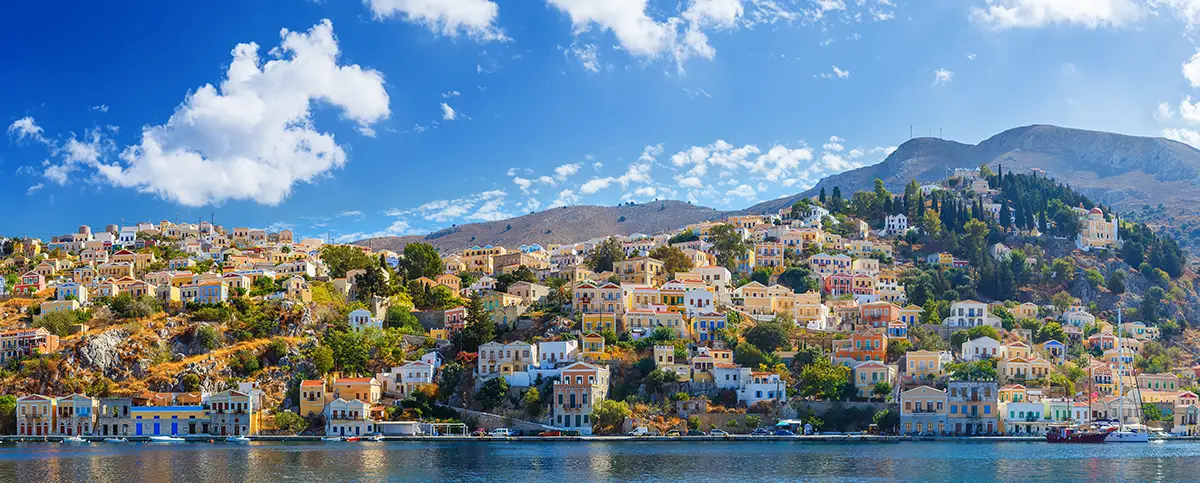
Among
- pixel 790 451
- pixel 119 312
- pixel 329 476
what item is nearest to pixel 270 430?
pixel 119 312

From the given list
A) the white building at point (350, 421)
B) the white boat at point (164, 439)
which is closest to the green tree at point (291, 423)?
the white building at point (350, 421)

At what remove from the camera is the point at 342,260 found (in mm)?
99062

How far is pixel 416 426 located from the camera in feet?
233

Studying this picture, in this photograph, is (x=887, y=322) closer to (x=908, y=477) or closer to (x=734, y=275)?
(x=734, y=275)

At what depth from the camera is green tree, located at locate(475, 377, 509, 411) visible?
71562 mm

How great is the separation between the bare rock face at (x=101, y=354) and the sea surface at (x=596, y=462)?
736 centimetres

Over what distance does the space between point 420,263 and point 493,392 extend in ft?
98.6

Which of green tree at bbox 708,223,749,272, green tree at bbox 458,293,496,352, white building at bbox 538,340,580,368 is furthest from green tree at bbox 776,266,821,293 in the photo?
green tree at bbox 458,293,496,352

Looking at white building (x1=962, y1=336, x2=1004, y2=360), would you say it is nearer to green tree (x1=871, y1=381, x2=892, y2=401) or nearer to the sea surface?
green tree (x1=871, y1=381, x2=892, y2=401)

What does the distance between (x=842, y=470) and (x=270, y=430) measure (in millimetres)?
33956

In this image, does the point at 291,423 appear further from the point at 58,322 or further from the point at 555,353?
the point at 58,322

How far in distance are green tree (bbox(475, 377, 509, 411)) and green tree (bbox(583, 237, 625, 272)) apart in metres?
28.2

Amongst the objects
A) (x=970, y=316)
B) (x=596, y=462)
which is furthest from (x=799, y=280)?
(x=596, y=462)

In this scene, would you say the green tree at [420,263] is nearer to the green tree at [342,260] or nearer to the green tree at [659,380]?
the green tree at [342,260]
